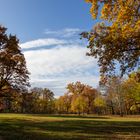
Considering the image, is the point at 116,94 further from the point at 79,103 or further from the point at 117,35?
the point at 117,35

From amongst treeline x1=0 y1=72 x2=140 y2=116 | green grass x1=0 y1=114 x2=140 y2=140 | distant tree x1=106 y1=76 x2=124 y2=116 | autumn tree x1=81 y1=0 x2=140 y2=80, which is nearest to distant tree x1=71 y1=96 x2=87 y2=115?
treeline x1=0 y1=72 x2=140 y2=116

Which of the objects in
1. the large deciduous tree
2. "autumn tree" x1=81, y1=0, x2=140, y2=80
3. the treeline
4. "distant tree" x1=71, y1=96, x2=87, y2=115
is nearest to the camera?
"autumn tree" x1=81, y1=0, x2=140, y2=80

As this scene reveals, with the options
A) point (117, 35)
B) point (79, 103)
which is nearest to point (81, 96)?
point (79, 103)

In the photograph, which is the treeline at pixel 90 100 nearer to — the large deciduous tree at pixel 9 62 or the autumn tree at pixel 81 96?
the autumn tree at pixel 81 96

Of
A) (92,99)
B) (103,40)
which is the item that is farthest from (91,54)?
(92,99)

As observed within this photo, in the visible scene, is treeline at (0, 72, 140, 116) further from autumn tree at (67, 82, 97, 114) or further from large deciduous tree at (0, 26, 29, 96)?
large deciduous tree at (0, 26, 29, 96)

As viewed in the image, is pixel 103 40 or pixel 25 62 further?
pixel 25 62

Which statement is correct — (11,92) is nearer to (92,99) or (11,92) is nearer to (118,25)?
(118,25)

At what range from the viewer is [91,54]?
858 inches

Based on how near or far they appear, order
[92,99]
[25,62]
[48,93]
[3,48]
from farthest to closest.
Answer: [48,93] → [92,99] → [25,62] → [3,48]

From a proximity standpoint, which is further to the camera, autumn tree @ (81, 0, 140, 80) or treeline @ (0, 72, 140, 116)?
treeline @ (0, 72, 140, 116)

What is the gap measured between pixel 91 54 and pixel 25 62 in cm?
2361

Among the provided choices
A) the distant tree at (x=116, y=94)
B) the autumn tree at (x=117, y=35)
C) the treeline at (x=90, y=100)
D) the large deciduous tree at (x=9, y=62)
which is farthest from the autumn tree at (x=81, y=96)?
the autumn tree at (x=117, y=35)

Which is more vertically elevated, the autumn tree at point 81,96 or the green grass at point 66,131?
the autumn tree at point 81,96
